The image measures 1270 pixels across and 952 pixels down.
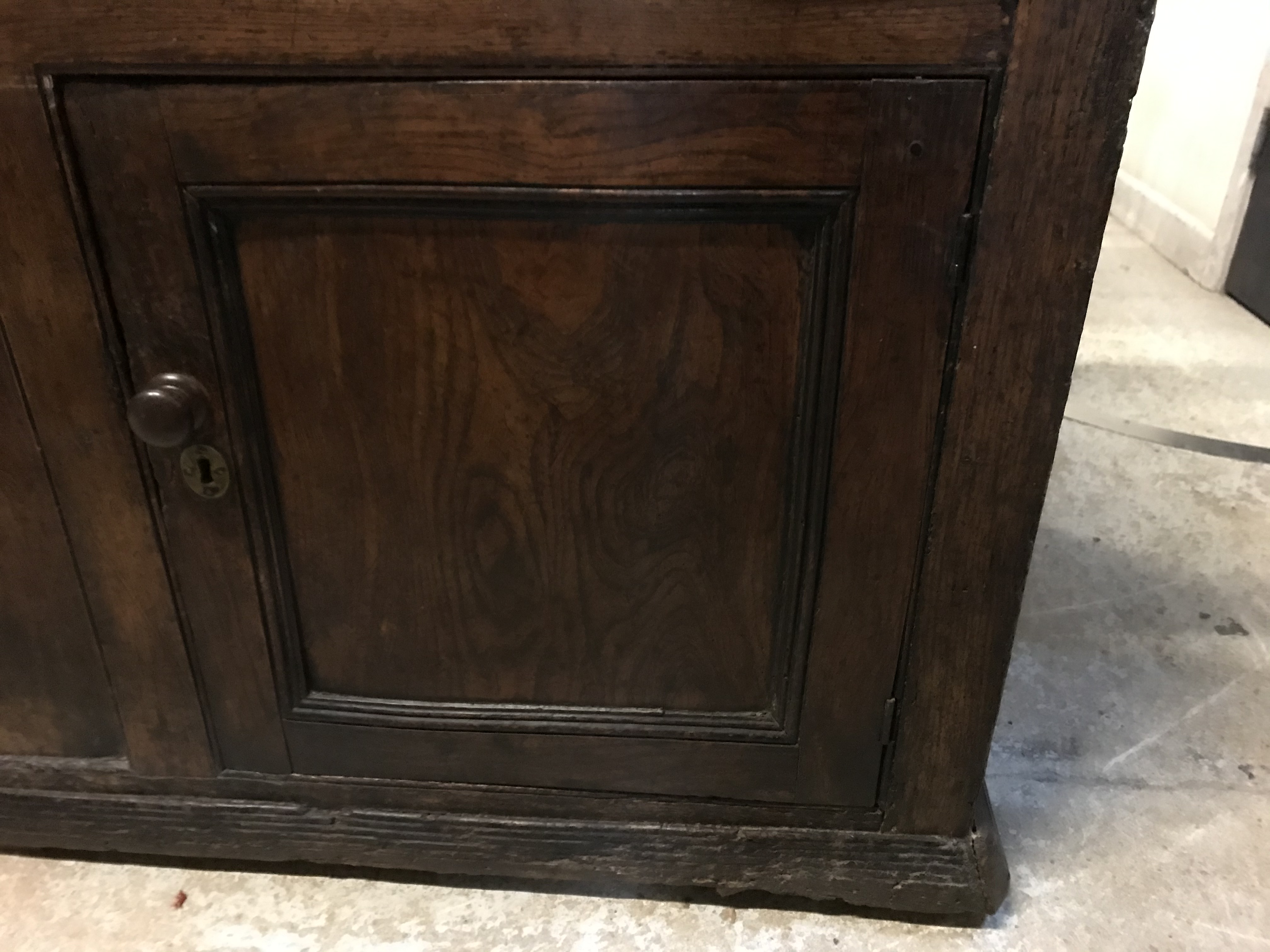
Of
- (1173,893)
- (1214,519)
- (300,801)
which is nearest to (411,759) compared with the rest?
(300,801)

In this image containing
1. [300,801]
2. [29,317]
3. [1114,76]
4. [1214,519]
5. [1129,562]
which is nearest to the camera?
[1114,76]

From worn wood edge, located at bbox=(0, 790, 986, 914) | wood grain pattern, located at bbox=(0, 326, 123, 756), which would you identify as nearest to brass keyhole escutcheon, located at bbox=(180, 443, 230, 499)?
wood grain pattern, located at bbox=(0, 326, 123, 756)

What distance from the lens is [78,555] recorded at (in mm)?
835

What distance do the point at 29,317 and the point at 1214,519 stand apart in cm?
165

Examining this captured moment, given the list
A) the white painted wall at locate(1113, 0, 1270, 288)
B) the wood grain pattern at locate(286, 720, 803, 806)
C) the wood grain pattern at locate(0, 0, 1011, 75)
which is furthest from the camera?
the white painted wall at locate(1113, 0, 1270, 288)

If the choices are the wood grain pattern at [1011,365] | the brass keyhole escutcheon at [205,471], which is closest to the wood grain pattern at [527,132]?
the wood grain pattern at [1011,365]

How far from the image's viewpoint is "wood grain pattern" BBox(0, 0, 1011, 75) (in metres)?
0.60

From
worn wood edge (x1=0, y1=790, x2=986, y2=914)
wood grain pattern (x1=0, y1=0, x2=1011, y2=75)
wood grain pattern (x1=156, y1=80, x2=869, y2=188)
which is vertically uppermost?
wood grain pattern (x1=0, y1=0, x2=1011, y2=75)

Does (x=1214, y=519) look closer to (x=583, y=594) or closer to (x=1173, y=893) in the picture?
(x=1173, y=893)

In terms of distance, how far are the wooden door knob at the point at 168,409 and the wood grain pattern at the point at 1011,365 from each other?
22.8 inches

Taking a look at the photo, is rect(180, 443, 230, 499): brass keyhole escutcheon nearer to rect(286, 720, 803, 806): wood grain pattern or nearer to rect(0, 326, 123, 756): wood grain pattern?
rect(0, 326, 123, 756): wood grain pattern

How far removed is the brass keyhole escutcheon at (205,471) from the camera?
773 mm

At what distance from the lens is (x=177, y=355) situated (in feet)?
2.43

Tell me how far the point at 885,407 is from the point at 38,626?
78 cm
